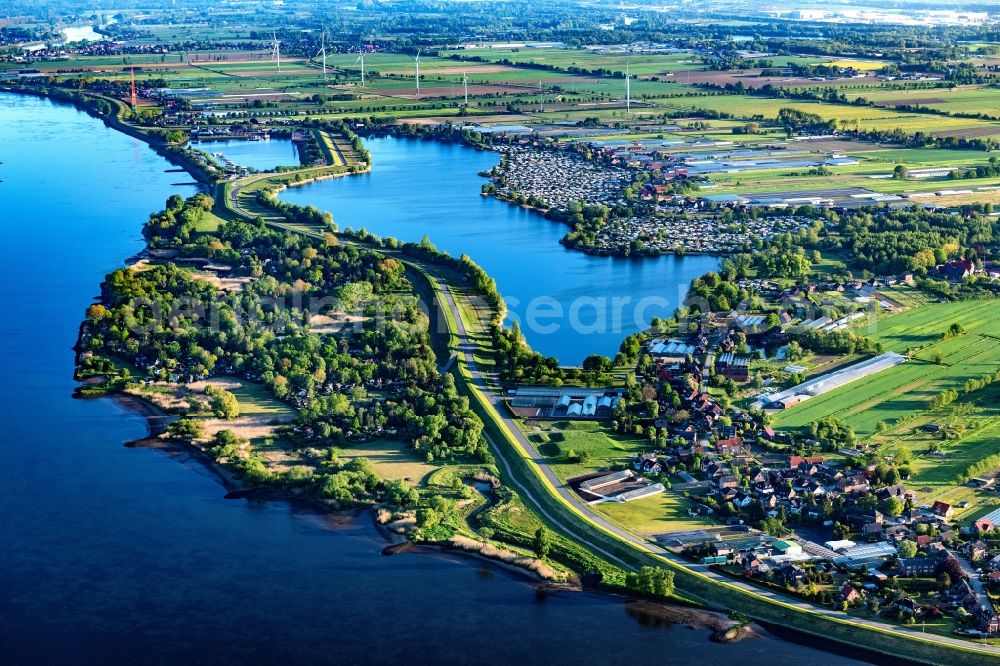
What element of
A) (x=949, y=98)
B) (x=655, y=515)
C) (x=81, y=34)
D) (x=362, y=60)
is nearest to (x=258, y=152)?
(x=362, y=60)

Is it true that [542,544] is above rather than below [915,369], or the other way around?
below

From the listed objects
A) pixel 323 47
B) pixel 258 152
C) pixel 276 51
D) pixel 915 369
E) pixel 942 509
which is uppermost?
pixel 323 47

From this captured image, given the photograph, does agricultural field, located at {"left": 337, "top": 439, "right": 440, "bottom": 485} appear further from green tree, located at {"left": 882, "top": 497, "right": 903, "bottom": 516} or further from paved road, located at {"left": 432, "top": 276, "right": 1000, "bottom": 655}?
green tree, located at {"left": 882, "top": 497, "right": 903, "bottom": 516}

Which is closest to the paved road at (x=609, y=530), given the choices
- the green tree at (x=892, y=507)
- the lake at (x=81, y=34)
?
the green tree at (x=892, y=507)

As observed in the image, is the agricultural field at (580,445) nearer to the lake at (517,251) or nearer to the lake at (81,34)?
the lake at (517,251)

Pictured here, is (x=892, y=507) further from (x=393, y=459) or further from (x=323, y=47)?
(x=323, y=47)

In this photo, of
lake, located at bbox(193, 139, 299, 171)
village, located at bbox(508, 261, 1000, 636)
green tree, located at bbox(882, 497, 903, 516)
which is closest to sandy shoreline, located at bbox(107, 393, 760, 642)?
village, located at bbox(508, 261, 1000, 636)

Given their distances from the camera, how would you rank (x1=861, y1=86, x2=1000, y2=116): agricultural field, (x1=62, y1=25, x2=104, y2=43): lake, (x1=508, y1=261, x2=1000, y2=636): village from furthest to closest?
(x1=62, y1=25, x2=104, y2=43): lake, (x1=861, y1=86, x2=1000, y2=116): agricultural field, (x1=508, y1=261, x2=1000, y2=636): village

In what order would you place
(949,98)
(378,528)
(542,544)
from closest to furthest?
1. (542,544)
2. (378,528)
3. (949,98)
